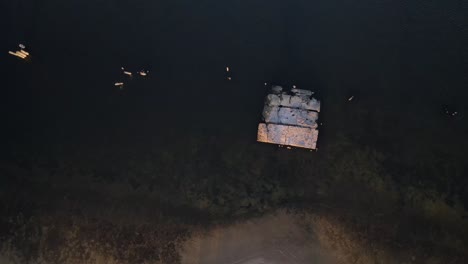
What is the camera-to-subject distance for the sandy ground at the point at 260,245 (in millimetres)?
15984

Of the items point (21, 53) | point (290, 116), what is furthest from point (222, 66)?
point (21, 53)

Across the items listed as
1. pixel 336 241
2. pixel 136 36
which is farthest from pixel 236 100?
pixel 336 241

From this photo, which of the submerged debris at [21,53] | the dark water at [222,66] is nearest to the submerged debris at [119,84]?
the dark water at [222,66]

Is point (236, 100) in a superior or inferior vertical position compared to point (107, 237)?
superior

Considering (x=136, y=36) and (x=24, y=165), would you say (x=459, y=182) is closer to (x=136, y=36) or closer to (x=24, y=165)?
(x=136, y=36)

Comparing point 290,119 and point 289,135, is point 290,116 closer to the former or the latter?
point 290,119

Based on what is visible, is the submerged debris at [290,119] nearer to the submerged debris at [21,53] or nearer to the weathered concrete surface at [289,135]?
the weathered concrete surface at [289,135]

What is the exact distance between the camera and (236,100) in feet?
57.2

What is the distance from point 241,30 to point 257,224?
29.6ft

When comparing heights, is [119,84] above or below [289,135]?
above

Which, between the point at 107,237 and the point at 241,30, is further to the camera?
the point at 241,30

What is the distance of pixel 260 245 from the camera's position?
1608cm

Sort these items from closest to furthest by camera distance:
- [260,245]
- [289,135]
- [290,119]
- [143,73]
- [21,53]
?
[260,245]
[289,135]
[290,119]
[143,73]
[21,53]

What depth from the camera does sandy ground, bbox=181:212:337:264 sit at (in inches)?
629
